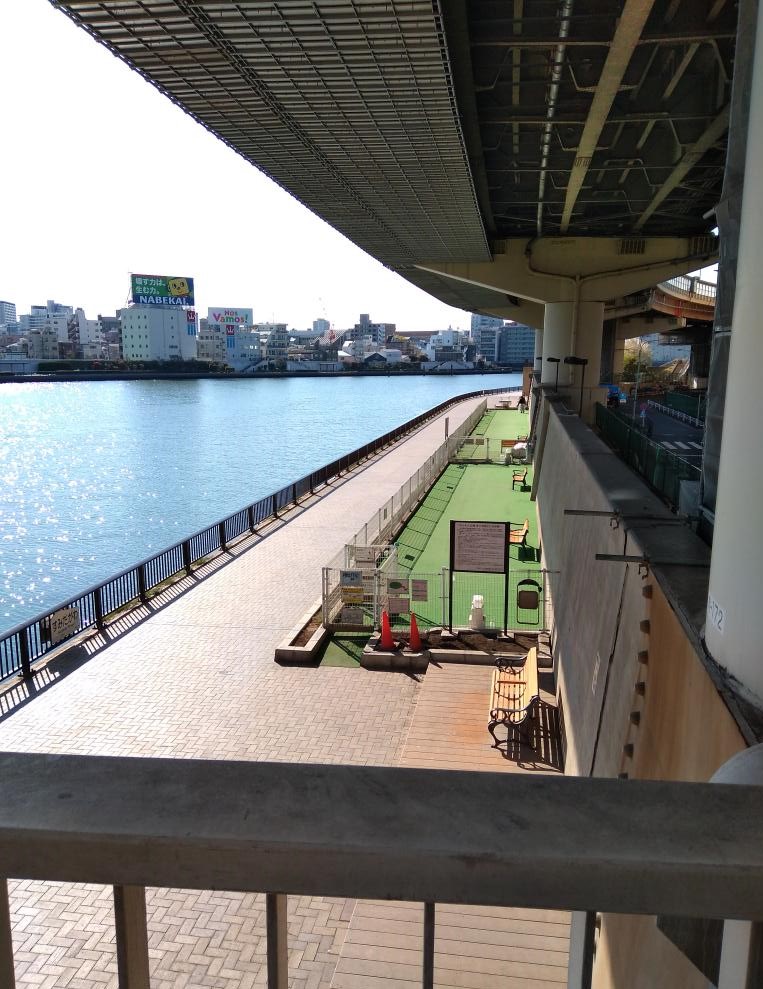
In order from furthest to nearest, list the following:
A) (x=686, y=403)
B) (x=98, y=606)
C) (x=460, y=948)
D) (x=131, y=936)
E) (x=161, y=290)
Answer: (x=161, y=290), (x=686, y=403), (x=98, y=606), (x=460, y=948), (x=131, y=936)

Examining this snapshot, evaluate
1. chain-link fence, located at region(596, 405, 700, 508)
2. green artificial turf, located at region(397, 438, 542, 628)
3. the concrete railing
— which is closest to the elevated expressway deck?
chain-link fence, located at region(596, 405, 700, 508)

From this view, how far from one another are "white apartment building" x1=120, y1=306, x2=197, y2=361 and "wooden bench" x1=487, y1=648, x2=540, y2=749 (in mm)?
152409

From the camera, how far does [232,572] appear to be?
700 inches

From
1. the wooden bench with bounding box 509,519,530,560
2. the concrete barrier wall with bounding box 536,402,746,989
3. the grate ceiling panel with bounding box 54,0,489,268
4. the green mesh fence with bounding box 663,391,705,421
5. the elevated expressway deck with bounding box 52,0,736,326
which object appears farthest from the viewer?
the green mesh fence with bounding box 663,391,705,421

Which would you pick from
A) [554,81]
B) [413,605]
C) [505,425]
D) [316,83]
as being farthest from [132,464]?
[554,81]

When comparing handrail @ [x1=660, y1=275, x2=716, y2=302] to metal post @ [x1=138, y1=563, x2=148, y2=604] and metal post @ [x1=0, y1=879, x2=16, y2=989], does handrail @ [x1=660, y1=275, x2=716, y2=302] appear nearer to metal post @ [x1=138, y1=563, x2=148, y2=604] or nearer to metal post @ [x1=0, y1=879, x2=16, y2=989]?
metal post @ [x1=138, y1=563, x2=148, y2=604]

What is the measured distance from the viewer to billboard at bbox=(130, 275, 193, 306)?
155000mm

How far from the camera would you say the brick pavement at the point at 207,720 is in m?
6.18

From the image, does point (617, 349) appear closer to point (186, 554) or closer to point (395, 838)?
point (186, 554)

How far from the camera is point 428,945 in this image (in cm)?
121

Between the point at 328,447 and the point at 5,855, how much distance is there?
58928 mm

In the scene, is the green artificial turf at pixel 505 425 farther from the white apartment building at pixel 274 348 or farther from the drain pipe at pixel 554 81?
the white apartment building at pixel 274 348

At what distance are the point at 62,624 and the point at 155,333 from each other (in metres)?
149

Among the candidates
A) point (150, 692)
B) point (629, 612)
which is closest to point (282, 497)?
point (150, 692)
